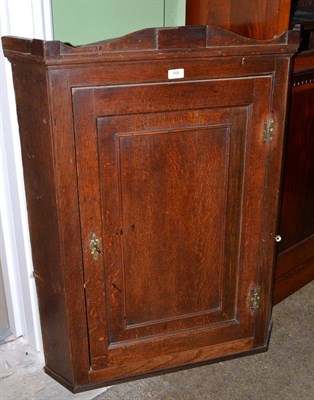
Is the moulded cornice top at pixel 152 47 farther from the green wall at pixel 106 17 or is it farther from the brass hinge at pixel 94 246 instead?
the brass hinge at pixel 94 246

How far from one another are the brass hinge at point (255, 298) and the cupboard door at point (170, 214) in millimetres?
17

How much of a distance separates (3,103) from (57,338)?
75cm

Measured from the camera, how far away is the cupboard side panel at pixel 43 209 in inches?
55.7

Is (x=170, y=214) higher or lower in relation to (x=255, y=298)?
higher

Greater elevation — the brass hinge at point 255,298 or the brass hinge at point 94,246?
the brass hinge at point 94,246

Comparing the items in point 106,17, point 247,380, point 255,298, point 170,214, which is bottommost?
point 247,380

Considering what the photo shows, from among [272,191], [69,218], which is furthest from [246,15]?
[69,218]

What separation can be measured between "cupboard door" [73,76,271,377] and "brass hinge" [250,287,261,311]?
0.06 feet

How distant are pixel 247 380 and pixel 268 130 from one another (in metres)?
0.86

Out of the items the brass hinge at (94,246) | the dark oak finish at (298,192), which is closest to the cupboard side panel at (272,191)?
the dark oak finish at (298,192)

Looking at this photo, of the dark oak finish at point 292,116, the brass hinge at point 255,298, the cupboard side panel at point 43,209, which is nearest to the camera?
the cupboard side panel at point 43,209

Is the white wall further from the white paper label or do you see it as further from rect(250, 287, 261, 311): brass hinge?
rect(250, 287, 261, 311): brass hinge

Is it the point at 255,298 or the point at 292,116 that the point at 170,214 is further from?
the point at 292,116

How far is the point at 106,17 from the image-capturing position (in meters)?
1.80
